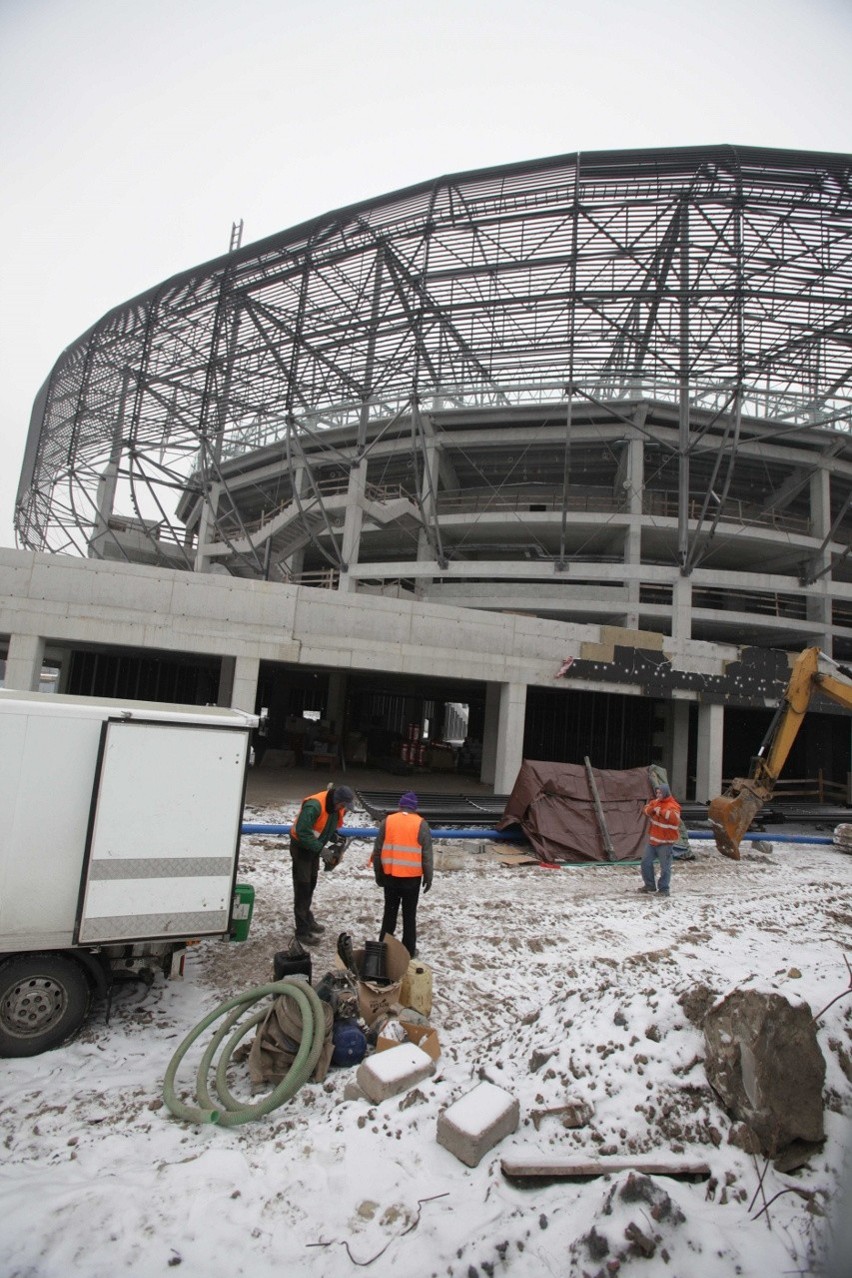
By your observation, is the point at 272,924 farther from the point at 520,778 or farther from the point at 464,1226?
the point at 520,778

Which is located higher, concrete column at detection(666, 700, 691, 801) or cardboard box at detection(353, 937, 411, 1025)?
concrete column at detection(666, 700, 691, 801)

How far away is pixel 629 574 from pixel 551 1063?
2192cm

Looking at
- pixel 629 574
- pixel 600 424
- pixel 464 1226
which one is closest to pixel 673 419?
pixel 600 424

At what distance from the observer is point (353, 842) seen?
400 inches


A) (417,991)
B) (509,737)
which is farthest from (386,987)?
(509,737)

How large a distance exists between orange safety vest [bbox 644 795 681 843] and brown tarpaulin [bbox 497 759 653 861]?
209 cm

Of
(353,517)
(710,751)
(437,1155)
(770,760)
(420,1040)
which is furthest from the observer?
(353,517)

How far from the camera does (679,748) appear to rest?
813 inches

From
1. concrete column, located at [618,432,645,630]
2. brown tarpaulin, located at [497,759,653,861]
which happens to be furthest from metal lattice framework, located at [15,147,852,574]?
brown tarpaulin, located at [497,759,653,861]

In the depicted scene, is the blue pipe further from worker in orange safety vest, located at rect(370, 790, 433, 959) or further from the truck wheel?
the truck wheel

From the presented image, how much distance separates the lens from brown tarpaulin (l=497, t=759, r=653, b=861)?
10086mm

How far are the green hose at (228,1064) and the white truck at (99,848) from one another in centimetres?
78

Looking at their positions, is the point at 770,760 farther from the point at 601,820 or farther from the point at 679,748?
the point at 679,748

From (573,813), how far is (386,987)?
665 cm
